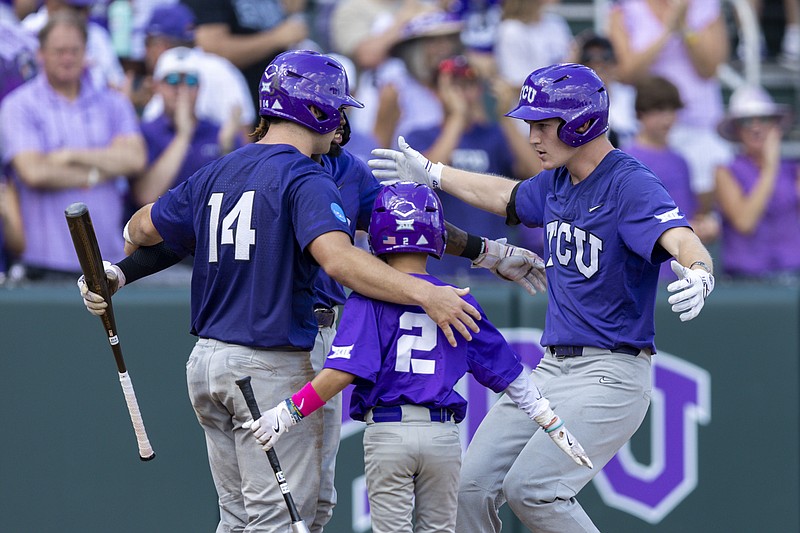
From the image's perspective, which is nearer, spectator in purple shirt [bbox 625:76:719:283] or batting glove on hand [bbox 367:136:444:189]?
batting glove on hand [bbox 367:136:444:189]

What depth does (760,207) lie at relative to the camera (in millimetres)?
7777

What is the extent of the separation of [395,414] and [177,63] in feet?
12.9

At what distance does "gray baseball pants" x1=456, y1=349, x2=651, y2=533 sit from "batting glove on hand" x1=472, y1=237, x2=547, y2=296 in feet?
1.69

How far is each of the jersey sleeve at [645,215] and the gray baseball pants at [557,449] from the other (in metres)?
0.48

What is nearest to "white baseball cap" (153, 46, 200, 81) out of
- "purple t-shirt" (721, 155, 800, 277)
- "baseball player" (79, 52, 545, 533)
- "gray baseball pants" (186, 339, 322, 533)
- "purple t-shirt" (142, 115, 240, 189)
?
"purple t-shirt" (142, 115, 240, 189)

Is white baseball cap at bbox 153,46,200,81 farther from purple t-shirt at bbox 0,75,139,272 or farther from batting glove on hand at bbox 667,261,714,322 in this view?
batting glove on hand at bbox 667,261,714,322

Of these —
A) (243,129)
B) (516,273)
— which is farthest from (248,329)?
(243,129)

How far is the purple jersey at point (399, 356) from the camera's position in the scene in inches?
155

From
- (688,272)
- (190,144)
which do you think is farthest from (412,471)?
(190,144)

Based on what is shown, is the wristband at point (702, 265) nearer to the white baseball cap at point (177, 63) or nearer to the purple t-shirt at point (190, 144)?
the purple t-shirt at point (190, 144)

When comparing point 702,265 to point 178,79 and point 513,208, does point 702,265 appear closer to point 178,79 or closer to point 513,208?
point 513,208

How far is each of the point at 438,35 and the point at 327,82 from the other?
3723 millimetres

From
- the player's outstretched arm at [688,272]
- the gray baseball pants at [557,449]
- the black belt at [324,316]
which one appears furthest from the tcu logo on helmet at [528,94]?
the black belt at [324,316]

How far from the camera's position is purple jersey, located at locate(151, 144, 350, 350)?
402 centimetres
